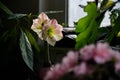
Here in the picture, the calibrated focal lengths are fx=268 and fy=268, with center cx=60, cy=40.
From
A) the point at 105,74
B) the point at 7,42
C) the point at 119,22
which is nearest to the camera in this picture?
the point at 105,74

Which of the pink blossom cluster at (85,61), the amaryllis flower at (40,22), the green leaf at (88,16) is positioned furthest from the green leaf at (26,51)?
the pink blossom cluster at (85,61)

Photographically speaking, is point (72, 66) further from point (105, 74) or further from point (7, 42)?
point (7, 42)

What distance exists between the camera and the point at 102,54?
30 cm

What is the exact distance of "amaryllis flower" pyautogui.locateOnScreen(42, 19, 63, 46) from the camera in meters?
0.83

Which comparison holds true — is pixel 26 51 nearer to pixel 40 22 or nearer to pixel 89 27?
pixel 40 22

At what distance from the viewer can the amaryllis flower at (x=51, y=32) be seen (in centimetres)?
83

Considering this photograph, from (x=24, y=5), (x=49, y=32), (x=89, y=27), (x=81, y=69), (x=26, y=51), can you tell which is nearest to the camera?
(x=81, y=69)

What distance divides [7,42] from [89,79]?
0.84 metres

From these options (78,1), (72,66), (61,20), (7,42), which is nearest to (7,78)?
(7,42)

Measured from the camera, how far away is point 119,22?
2.62ft

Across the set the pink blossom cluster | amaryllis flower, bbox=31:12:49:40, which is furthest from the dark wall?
the pink blossom cluster

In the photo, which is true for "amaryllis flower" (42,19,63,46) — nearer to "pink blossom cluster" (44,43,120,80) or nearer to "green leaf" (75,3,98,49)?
"green leaf" (75,3,98,49)

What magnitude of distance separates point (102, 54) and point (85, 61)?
0.02m

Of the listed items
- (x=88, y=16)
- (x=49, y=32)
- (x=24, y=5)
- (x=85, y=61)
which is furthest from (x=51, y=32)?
(x=24, y=5)
